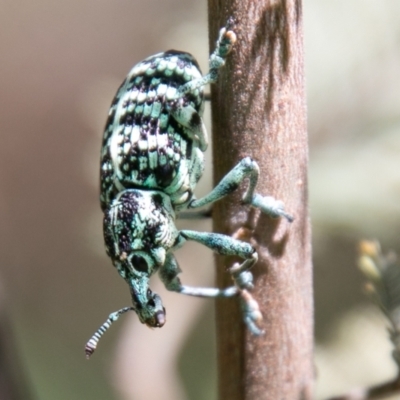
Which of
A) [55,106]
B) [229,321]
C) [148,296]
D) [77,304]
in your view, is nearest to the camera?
[229,321]

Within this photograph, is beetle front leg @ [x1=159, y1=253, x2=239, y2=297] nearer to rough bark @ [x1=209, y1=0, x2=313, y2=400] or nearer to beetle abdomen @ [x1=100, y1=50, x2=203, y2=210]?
beetle abdomen @ [x1=100, y1=50, x2=203, y2=210]

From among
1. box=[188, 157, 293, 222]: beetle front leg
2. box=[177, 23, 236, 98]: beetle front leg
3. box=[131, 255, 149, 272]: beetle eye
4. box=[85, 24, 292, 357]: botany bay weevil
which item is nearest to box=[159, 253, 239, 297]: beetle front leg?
box=[85, 24, 292, 357]: botany bay weevil

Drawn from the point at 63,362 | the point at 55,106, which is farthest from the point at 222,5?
the point at 55,106

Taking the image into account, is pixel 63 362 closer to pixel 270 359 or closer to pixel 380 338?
pixel 380 338

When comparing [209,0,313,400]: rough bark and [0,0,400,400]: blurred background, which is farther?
[0,0,400,400]: blurred background

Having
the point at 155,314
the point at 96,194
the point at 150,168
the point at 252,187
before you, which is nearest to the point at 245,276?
the point at 252,187

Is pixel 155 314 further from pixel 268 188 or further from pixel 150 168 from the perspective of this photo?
pixel 268 188
